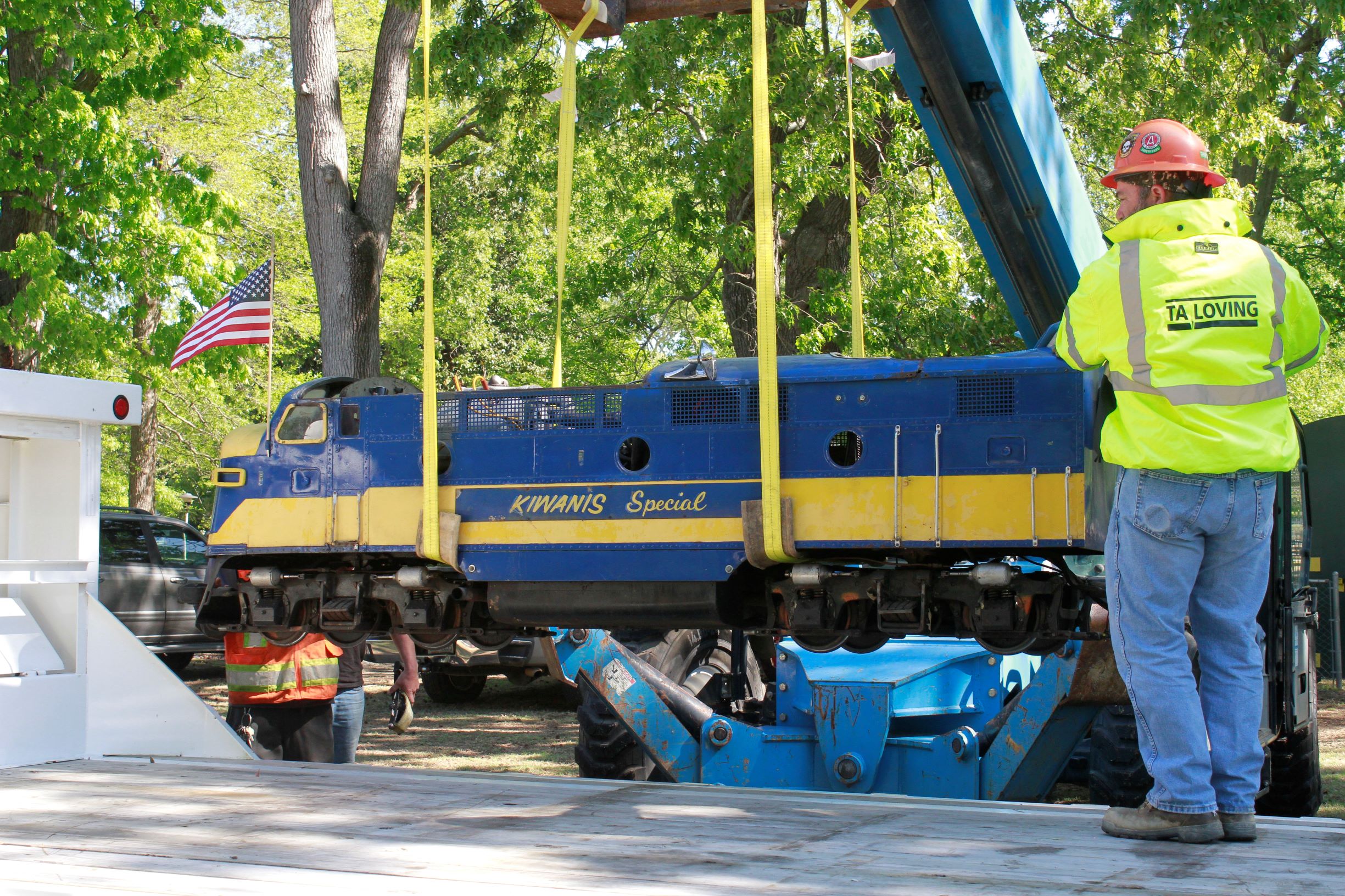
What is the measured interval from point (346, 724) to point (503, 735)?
4.43 metres

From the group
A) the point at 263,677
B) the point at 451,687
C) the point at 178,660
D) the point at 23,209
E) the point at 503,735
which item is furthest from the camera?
the point at 23,209

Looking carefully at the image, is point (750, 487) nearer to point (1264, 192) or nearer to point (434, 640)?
point (434, 640)

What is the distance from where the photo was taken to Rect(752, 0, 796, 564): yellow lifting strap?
5281mm

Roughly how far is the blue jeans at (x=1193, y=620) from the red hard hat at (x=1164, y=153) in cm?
105

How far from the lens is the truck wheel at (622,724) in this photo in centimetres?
812

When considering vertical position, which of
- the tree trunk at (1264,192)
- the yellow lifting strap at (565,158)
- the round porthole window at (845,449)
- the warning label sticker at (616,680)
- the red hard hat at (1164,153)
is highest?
the tree trunk at (1264,192)

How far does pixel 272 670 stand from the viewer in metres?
7.54

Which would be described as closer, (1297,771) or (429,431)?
(429,431)

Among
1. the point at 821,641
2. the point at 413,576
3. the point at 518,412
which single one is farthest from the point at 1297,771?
the point at 413,576

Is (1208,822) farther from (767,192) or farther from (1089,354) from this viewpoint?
(767,192)

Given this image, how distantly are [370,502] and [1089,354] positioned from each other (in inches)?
146

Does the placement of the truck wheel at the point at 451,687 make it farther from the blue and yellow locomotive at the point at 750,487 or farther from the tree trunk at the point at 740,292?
the blue and yellow locomotive at the point at 750,487

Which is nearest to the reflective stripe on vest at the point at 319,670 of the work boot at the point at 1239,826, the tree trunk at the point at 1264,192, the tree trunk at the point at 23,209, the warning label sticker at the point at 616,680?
the warning label sticker at the point at 616,680

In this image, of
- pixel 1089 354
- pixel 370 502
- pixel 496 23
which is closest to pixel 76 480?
pixel 370 502
